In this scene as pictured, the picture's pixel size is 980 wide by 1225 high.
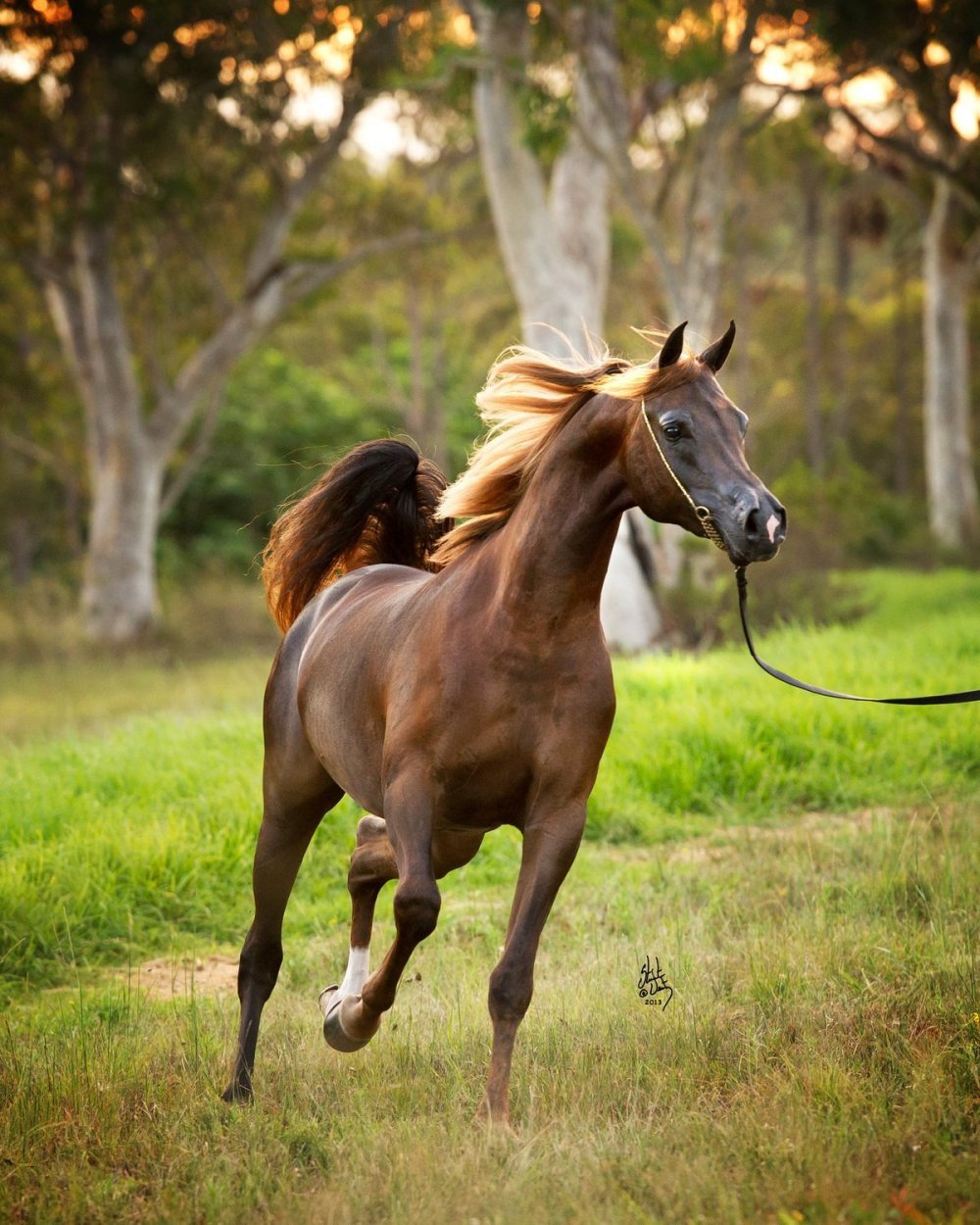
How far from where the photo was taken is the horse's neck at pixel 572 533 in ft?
12.8

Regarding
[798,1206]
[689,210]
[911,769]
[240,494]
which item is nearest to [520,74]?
[689,210]

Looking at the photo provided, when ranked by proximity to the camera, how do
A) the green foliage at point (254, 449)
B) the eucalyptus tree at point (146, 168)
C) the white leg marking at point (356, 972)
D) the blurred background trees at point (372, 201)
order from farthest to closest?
the green foliage at point (254, 449)
the eucalyptus tree at point (146, 168)
the blurred background trees at point (372, 201)
the white leg marking at point (356, 972)

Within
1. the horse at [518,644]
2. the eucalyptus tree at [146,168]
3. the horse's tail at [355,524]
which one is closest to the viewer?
the horse at [518,644]

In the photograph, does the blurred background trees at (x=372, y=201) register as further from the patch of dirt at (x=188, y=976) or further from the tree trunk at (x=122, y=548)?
the patch of dirt at (x=188, y=976)

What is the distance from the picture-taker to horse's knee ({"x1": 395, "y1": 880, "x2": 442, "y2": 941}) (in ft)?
12.6

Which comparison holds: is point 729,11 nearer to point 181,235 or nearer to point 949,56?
point 949,56

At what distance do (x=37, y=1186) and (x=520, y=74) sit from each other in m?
13.9

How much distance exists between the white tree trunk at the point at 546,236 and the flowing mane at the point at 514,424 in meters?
10.1

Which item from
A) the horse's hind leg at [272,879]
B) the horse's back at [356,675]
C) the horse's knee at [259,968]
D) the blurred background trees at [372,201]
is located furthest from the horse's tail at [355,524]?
the blurred background trees at [372,201]

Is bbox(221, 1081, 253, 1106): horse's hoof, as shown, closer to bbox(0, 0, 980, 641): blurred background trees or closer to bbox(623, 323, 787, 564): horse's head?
bbox(623, 323, 787, 564): horse's head

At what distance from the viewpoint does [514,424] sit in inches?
176

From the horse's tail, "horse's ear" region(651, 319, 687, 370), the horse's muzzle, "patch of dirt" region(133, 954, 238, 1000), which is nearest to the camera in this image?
the horse's muzzle

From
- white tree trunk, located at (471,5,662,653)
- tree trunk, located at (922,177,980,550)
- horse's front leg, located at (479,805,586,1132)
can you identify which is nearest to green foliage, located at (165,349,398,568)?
tree trunk, located at (922,177,980,550)

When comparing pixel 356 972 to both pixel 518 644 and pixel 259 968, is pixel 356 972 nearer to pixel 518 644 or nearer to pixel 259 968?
pixel 259 968
